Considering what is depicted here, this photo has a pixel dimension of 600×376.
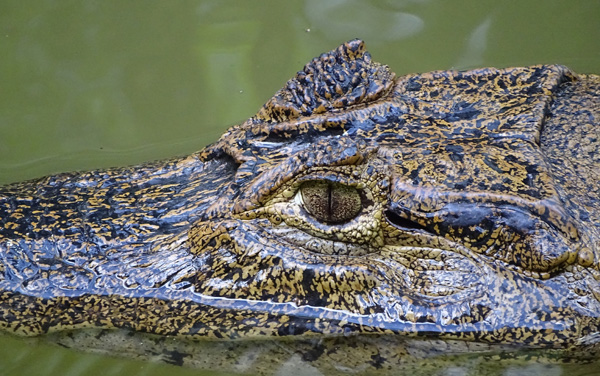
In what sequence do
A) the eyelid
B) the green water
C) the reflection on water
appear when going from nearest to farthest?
the eyelid
the green water
the reflection on water

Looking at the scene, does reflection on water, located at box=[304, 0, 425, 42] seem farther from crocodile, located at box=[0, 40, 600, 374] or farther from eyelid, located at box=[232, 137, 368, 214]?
eyelid, located at box=[232, 137, 368, 214]

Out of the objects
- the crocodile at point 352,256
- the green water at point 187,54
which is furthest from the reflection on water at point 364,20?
the crocodile at point 352,256

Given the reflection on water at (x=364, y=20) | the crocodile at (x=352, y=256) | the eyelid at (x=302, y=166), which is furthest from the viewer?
the reflection on water at (x=364, y=20)

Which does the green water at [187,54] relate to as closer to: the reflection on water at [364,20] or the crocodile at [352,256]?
the reflection on water at [364,20]

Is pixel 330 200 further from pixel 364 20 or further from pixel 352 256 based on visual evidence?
pixel 364 20

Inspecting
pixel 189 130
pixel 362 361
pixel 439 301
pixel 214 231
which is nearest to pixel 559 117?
pixel 439 301

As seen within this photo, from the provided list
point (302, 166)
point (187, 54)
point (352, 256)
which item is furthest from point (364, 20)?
point (352, 256)

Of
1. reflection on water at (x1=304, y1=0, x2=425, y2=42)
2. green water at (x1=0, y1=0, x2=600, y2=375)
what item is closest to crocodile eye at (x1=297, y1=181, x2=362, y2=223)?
green water at (x1=0, y1=0, x2=600, y2=375)
